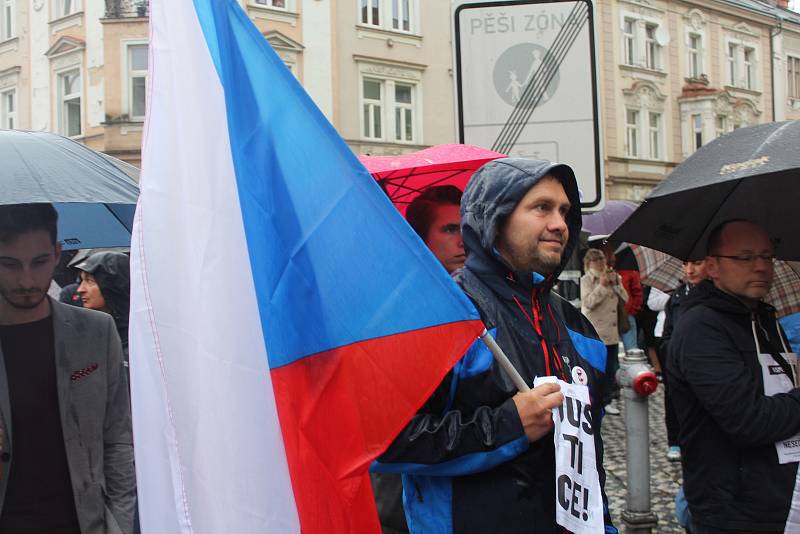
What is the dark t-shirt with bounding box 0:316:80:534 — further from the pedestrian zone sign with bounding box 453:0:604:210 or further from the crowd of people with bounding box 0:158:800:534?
the pedestrian zone sign with bounding box 453:0:604:210

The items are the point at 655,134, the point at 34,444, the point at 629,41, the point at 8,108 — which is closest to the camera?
the point at 34,444

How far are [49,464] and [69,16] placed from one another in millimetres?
26468

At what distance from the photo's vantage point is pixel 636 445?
4.99 m

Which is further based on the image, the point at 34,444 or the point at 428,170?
the point at 428,170

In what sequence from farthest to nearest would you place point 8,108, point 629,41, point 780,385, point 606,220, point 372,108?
point 629,41, point 8,108, point 372,108, point 606,220, point 780,385

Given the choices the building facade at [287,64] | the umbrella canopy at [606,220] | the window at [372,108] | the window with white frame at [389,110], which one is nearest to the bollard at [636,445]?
the umbrella canopy at [606,220]

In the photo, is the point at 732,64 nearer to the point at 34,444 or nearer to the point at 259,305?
the point at 34,444

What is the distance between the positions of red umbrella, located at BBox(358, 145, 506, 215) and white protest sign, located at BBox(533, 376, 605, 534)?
6.03 feet

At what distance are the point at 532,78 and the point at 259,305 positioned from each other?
9.02ft

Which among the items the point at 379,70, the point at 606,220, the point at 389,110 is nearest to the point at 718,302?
the point at 606,220

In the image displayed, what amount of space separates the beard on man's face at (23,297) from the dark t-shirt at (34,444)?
8cm

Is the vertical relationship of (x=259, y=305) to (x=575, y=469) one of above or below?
above

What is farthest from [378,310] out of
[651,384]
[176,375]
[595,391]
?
[651,384]

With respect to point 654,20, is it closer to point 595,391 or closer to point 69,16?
point 69,16
